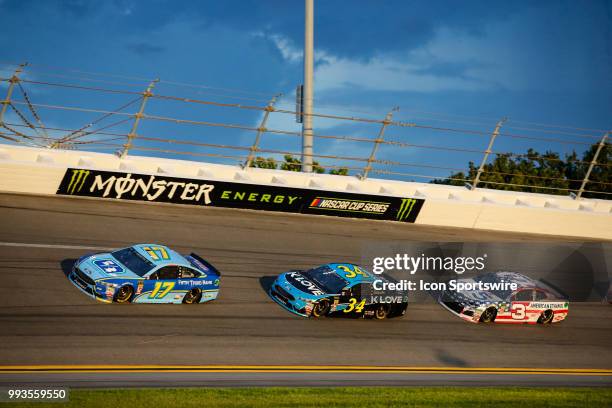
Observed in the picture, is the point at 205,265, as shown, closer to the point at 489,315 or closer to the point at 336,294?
the point at 336,294

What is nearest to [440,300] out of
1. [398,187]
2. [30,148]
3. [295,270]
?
[295,270]

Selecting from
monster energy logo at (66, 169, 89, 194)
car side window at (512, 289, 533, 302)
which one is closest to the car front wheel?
car side window at (512, 289, 533, 302)

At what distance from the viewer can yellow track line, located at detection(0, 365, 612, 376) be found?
12.4m

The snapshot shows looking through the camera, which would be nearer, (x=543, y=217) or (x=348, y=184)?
(x=348, y=184)

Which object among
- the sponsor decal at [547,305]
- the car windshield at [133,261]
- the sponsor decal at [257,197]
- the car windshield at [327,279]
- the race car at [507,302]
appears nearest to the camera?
the car windshield at [133,261]

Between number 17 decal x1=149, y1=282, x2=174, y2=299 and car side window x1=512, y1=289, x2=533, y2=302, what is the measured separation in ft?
29.7

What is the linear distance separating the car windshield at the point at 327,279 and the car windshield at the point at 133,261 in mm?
4058

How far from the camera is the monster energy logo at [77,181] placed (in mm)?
20734

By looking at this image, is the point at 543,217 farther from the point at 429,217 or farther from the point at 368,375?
the point at 368,375

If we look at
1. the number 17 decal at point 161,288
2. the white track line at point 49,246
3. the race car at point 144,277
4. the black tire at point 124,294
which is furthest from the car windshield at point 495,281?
the white track line at point 49,246

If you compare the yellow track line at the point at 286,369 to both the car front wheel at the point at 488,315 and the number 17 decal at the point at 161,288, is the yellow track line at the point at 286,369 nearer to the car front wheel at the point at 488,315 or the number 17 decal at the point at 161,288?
the car front wheel at the point at 488,315

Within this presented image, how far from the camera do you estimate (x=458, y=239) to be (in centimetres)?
2397

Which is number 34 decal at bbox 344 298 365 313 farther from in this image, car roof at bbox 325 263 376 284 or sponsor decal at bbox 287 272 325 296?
sponsor decal at bbox 287 272 325 296

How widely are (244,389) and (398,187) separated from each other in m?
13.9
